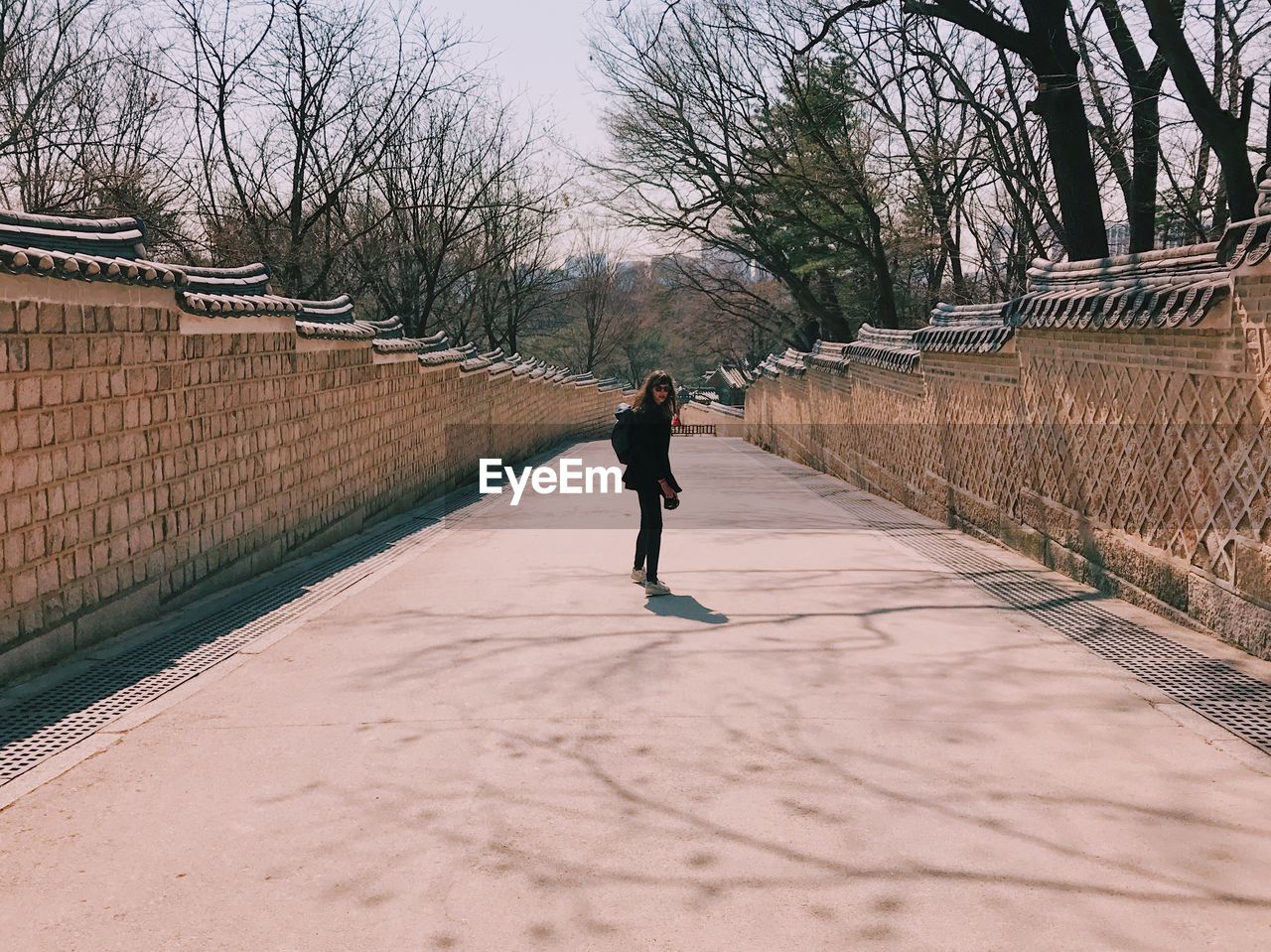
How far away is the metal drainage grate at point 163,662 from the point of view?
16.9 ft

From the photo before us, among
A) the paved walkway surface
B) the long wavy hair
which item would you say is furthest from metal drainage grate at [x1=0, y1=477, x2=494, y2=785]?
the long wavy hair

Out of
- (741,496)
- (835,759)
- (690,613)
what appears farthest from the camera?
(741,496)

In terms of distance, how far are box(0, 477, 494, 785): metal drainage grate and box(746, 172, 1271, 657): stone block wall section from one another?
5.15 meters

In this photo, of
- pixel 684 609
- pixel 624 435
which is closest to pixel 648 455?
pixel 624 435

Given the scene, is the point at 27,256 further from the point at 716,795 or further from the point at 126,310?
the point at 716,795

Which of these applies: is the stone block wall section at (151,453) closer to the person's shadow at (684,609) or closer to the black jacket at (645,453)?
the black jacket at (645,453)

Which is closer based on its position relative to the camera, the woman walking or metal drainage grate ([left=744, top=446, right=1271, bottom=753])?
metal drainage grate ([left=744, top=446, right=1271, bottom=753])

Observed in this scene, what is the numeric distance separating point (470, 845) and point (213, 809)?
986mm

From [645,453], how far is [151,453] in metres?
3.17

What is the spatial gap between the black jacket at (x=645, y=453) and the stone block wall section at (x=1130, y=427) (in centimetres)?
290

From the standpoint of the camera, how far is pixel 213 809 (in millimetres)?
4258

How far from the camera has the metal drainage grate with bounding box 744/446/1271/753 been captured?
5516mm

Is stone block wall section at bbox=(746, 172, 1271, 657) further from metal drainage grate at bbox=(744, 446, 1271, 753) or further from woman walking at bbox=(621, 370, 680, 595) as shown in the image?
woman walking at bbox=(621, 370, 680, 595)

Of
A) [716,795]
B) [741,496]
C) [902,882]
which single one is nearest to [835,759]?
[716,795]
